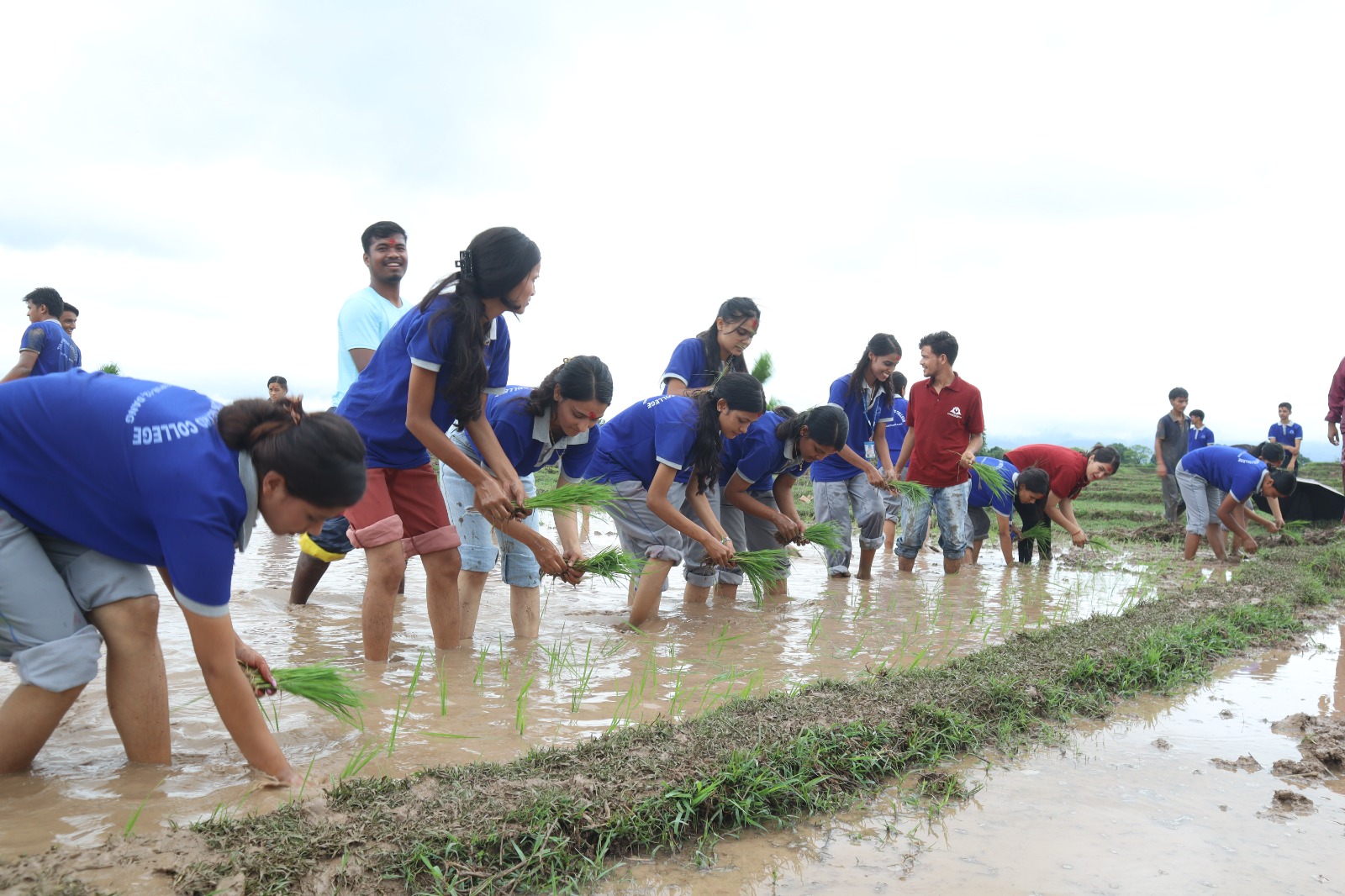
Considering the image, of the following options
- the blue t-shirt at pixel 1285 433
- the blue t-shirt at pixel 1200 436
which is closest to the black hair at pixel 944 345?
the blue t-shirt at pixel 1200 436

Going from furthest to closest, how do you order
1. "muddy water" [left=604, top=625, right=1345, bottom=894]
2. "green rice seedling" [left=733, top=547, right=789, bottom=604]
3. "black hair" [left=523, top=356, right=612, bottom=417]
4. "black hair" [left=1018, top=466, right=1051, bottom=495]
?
"black hair" [left=1018, top=466, right=1051, bottom=495]
"green rice seedling" [left=733, top=547, right=789, bottom=604]
"black hair" [left=523, top=356, right=612, bottom=417]
"muddy water" [left=604, top=625, right=1345, bottom=894]

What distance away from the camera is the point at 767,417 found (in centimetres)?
544

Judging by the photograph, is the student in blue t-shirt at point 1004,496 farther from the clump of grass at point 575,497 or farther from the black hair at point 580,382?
the black hair at point 580,382

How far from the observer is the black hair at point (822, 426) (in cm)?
507

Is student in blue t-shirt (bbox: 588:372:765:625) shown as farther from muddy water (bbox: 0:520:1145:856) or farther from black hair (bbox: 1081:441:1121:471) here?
black hair (bbox: 1081:441:1121:471)

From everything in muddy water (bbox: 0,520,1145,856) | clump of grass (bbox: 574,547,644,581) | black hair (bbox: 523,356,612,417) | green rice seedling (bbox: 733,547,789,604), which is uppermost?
black hair (bbox: 523,356,612,417)

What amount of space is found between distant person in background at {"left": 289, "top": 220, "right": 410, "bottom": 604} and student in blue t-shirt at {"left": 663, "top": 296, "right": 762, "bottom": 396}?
5.20ft

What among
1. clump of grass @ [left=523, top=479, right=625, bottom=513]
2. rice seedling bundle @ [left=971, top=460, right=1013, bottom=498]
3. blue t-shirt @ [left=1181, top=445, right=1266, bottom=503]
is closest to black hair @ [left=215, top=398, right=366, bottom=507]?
clump of grass @ [left=523, top=479, right=625, bottom=513]

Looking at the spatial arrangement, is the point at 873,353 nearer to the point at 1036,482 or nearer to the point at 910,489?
the point at 910,489

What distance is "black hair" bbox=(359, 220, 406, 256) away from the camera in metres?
4.84

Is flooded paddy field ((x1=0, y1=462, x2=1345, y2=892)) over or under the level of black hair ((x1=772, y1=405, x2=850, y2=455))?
under

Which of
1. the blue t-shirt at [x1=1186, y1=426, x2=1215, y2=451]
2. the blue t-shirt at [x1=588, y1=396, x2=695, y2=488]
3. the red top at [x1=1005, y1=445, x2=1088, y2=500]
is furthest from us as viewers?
the blue t-shirt at [x1=1186, y1=426, x2=1215, y2=451]

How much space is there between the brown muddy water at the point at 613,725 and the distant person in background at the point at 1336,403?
201 inches

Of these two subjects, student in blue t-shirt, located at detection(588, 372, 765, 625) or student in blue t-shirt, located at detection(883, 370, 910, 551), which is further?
student in blue t-shirt, located at detection(883, 370, 910, 551)
